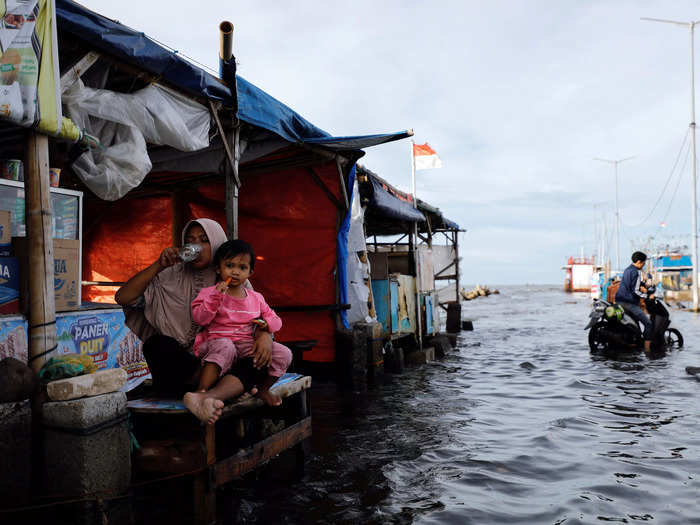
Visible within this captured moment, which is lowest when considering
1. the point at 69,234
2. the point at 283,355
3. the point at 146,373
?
the point at 146,373

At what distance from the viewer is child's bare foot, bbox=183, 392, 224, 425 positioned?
296cm

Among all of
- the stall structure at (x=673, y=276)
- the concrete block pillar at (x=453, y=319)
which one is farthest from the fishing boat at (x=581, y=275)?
the concrete block pillar at (x=453, y=319)

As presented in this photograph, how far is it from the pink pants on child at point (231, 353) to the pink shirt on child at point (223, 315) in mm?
60

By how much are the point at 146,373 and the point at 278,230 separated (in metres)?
3.99

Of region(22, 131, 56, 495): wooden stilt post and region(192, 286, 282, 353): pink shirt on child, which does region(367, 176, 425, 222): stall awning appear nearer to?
region(192, 286, 282, 353): pink shirt on child

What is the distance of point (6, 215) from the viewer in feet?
11.7

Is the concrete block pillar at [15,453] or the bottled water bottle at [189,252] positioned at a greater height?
the bottled water bottle at [189,252]

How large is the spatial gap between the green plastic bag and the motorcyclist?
11.5 meters

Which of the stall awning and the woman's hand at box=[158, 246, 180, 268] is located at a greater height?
Result: the stall awning

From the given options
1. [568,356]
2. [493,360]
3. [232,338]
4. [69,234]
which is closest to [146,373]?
[69,234]

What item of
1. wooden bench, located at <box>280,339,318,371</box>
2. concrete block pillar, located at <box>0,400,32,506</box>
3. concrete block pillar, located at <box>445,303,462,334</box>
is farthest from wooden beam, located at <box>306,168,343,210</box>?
concrete block pillar, located at <box>445,303,462,334</box>

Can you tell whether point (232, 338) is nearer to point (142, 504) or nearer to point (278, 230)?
point (142, 504)

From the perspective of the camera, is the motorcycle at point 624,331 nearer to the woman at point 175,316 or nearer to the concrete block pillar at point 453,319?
the concrete block pillar at point 453,319

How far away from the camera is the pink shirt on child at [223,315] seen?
3.40 meters
